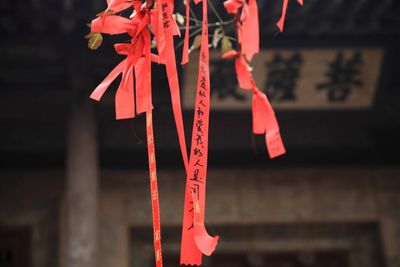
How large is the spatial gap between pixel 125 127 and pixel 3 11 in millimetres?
2035

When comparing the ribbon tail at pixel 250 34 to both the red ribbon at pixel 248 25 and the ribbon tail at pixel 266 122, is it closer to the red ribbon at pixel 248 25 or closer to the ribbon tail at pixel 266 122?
the red ribbon at pixel 248 25

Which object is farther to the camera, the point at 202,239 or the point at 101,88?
the point at 101,88

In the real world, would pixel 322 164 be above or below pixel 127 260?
above

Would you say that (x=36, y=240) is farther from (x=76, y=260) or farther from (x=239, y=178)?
(x=239, y=178)

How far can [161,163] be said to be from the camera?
6.37m

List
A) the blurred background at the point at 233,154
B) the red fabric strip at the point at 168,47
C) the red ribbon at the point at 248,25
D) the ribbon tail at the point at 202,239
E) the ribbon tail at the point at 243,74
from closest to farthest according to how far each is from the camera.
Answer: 1. the ribbon tail at the point at 202,239
2. the red fabric strip at the point at 168,47
3. the red ribbon at the point at 248,25
4. the ribbon tail at the point at 243,74
5. the blurred background at the point at 233,154

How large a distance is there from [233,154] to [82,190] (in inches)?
79.6

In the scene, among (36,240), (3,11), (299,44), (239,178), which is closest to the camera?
(3,11)

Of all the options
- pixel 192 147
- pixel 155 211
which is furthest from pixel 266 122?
pixel 155 211

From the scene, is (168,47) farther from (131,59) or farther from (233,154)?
(233,154)

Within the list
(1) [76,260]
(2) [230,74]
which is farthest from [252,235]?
(1) [76,260]

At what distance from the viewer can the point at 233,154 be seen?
6488 mm

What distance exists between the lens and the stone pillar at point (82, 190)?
4.72 m

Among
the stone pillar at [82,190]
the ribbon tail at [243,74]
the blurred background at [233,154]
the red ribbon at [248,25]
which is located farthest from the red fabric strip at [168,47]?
the stone pillar at [82,190]
